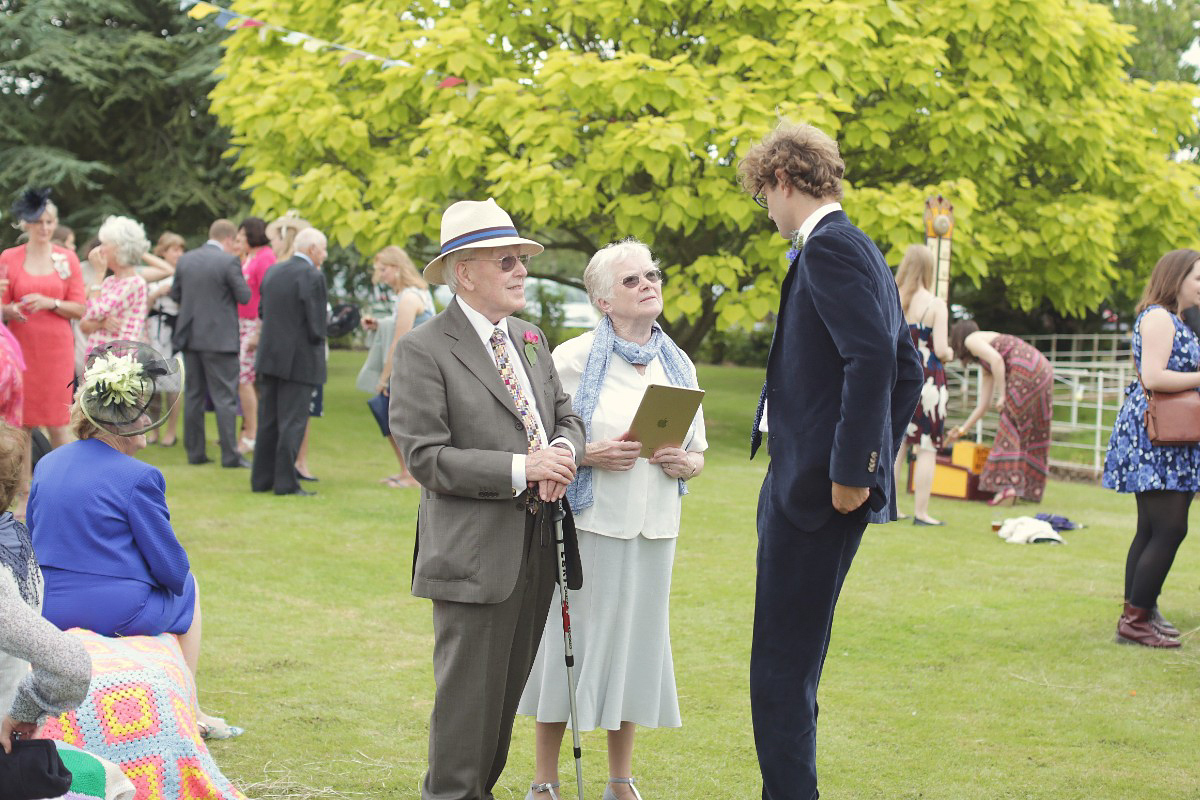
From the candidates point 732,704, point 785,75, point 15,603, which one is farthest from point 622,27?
point 15,603

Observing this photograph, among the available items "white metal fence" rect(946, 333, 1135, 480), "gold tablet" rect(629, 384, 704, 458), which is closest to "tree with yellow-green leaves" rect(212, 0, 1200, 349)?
"white metal fence" rect(946, 333, 1135, 480)

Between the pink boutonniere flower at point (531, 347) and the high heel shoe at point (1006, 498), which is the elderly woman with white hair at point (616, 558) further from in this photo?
the high heel shoe at point (1006, 498)

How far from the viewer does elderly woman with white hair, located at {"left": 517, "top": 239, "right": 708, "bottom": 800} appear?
4602 mm

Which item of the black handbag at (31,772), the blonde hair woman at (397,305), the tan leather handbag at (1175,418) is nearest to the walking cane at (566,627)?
the black handbag at (31,772)

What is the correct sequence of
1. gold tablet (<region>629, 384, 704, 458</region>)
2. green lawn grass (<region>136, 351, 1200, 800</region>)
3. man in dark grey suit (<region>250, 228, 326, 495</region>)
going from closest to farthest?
gold tablet (<region>629, 384, 704, 458</region>) → green lawn grass (<region>136, 351, 1200, 800</region>) → man in dark grey suit (<region>250, 228, 326, 495</region>)

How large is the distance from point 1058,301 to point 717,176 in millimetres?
6232

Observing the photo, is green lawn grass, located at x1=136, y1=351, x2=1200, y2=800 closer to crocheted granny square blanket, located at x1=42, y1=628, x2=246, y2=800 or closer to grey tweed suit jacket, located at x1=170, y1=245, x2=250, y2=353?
crocheted granny square blanket, located at x1=42, y1=628, x2=246, y2=800

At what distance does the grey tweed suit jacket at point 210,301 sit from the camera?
11.6m

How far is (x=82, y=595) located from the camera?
166 inches

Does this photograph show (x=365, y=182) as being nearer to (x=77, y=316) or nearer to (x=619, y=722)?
(x=77, y=316)

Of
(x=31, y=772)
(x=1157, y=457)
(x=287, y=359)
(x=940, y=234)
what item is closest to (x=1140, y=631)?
(x=1157, y=457)

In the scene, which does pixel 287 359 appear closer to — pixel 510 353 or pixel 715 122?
pixel 715 122

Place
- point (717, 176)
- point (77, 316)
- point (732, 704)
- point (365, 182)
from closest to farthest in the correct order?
point (732, 704) < point (77, 316) < point (717, 176) < point (365, 182)

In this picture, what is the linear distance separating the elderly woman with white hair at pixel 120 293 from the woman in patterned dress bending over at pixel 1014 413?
7.64 meters
